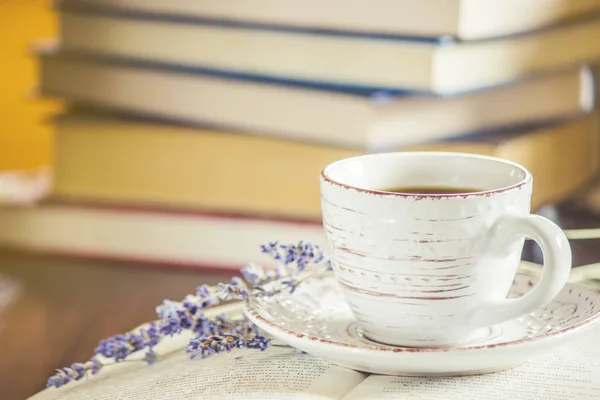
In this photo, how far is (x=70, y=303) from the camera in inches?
34.3

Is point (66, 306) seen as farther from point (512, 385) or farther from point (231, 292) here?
point (512, 385)

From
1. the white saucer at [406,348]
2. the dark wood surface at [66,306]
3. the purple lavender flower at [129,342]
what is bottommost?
the dark wood surface at [66,306]

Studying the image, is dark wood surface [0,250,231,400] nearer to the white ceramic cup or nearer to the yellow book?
the yellow book

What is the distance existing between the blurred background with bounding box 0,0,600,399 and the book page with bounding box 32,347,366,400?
0.16 metres

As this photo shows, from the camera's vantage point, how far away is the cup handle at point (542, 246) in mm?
563

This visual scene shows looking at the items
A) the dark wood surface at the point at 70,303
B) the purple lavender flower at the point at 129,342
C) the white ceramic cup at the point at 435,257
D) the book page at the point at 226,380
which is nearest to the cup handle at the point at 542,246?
the white ceramic cup at the point at 435,257

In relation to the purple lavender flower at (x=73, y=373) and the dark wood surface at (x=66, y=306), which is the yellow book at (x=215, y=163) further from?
the purple lavender flower at (x=73, y=373)

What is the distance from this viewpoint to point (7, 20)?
146 centimetres

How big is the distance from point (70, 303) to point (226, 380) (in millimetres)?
333

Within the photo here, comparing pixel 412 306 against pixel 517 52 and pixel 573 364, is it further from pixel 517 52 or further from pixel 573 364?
pixel 517 52

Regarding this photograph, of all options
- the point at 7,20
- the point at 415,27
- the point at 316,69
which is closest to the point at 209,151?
the point at 316,69

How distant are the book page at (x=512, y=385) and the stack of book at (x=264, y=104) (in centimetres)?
34

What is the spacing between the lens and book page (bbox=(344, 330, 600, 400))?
54 centimetres

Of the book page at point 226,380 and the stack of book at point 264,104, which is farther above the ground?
the stack of book at point 264,104
